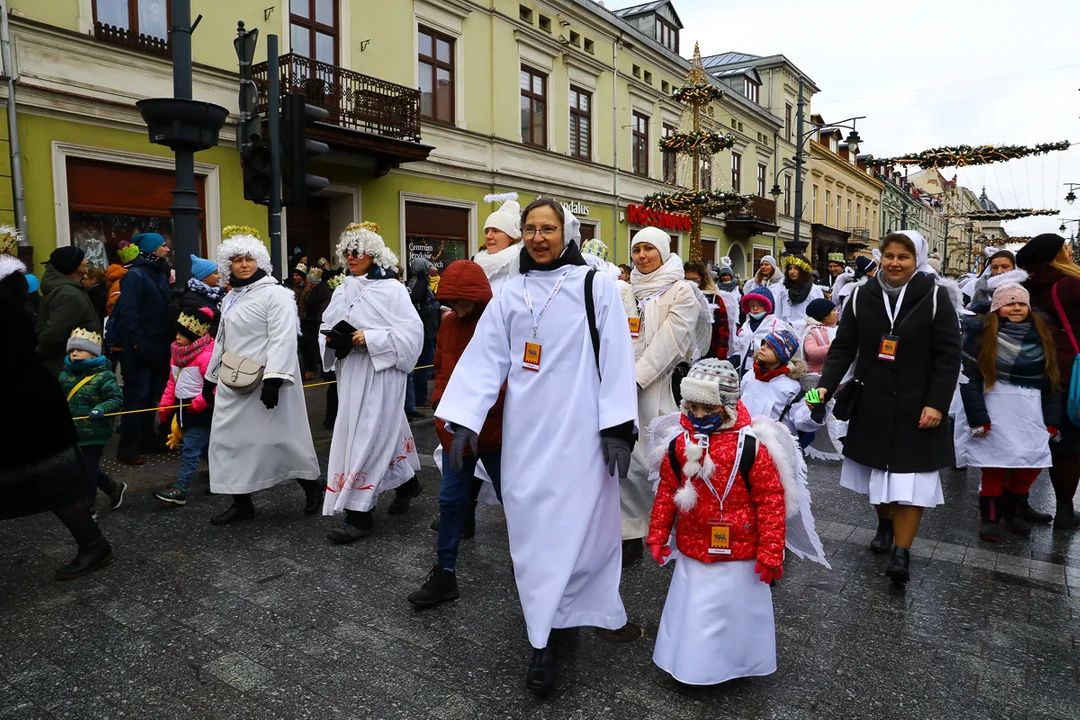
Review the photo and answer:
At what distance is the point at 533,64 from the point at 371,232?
16.2m

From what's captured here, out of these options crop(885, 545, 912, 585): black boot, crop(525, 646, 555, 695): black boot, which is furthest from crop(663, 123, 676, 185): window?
crop(525, 646, 555, 695): black boot

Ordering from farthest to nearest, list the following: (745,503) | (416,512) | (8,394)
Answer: (416,512)
(8,394)
(745,503)

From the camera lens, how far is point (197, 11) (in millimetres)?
11914

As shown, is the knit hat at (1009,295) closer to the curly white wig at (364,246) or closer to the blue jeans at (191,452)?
the curly white wig at (364,246)

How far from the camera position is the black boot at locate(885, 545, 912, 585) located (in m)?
3.83

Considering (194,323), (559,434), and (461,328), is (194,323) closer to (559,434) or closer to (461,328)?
(461,328)

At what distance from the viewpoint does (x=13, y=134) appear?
31.7 feet

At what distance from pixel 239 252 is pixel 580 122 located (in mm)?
→ 18391

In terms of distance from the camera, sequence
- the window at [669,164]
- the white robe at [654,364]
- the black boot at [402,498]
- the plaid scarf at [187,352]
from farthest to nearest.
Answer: the window at [669,164] → the plaid scarf at [187,352] → the black boot at [402,498] → the white robe at [654,364]

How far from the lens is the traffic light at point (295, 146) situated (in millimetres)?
6746

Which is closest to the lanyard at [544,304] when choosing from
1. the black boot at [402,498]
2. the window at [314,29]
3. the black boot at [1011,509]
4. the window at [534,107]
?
the black boot at [402,498]

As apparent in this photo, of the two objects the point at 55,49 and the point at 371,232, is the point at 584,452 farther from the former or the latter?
the point at 55,49

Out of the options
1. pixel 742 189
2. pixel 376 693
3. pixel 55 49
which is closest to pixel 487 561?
pixel 376 693

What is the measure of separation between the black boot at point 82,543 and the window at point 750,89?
35.8 meters
